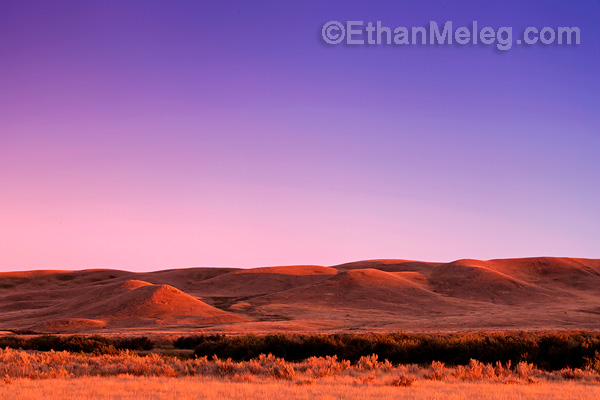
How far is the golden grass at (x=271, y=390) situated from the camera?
1334 centimetres

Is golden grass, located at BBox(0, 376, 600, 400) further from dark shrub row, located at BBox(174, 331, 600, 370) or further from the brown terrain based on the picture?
the brown terrain

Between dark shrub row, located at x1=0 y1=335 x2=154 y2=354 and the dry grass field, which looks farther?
dark shrub row, located at x1=0 y1=335 x2=154 y2=354

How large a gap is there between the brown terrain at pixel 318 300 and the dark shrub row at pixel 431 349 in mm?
25980

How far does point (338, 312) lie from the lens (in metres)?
82.8

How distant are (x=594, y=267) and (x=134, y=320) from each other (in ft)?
393

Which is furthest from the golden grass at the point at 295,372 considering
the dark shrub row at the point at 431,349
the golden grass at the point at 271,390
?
the dark shrub row at the point at 431,349

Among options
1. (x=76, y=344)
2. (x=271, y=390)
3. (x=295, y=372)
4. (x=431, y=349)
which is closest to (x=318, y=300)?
(x=76, y=344)

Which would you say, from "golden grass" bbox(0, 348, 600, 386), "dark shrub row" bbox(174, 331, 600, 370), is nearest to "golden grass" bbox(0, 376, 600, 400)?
"golden grass" bbox(0, 348, 600, 386)

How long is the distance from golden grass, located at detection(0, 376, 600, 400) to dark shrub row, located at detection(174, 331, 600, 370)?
555 centimetres

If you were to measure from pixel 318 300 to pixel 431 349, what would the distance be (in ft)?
241

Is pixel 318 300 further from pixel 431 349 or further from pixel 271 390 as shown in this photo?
pixel 271 390

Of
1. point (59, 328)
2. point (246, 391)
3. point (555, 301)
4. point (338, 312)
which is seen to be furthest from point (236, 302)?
point (246, 391)

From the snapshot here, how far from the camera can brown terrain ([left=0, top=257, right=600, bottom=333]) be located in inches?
2461

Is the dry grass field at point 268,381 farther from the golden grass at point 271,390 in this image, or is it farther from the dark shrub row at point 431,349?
the dark shrub row at point 431,349
